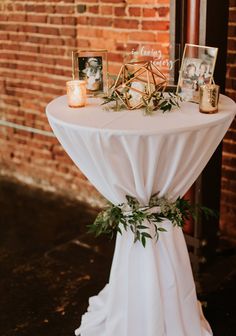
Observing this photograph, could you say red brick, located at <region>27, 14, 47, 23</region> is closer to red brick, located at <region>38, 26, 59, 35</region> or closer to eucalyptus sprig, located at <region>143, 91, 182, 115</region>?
red brick, located at <region>38, 26, 59, 35</region>

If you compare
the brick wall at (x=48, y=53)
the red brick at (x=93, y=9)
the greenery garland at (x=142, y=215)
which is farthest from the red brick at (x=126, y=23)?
the greenery garland at (x=142, y=215)

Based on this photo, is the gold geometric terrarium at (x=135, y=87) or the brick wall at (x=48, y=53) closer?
the gold geometric terrarium at (x=135, y=87)

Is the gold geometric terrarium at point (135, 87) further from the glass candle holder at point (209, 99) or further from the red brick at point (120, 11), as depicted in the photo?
the red brick at point (120, 11)

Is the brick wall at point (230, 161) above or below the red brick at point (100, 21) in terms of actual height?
below

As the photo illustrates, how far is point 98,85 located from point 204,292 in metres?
1.22

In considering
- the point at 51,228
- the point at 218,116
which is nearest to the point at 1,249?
the point at 51,228

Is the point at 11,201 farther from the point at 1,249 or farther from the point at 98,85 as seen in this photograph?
the point at 98,85

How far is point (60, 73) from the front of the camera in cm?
378

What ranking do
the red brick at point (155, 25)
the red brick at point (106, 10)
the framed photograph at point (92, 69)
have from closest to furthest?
the framed photograph at point (92, 69) → the red brick at point (155, 25) → the red brick at point (106, 10)

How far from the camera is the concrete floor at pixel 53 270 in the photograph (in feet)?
8.20

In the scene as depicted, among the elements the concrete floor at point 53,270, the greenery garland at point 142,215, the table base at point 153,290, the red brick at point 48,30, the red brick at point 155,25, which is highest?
the red brick at point 155,25

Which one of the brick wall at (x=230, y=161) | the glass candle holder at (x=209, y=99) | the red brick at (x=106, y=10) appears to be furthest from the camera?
the red brick at (x=106, y=10)

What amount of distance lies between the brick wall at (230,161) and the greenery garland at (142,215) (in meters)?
1.08

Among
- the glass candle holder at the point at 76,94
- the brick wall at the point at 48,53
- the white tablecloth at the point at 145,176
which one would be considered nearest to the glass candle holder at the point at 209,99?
the white tablecloth at the point at 145,176
